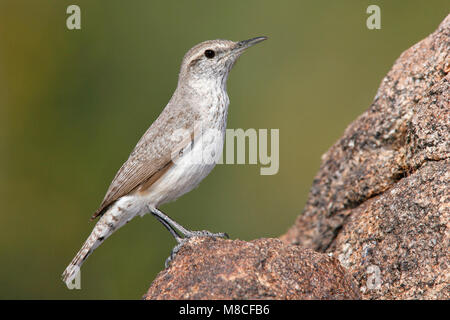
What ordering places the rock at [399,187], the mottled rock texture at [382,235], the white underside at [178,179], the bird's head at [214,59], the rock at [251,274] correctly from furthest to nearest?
the bird's head at [214,59], the white underside at [178,179], the rock at [399,187], the mottled rock texture at [382,235], the rock at [251,274]

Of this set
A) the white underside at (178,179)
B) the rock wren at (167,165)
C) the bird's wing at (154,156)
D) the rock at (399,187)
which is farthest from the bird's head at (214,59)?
the rock at (399,187)

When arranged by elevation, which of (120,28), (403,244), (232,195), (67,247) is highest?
(120,28)

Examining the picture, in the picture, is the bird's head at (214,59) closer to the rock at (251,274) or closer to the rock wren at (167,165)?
the rock wren at (167,165)

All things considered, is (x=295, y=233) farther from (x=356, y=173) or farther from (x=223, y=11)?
(x=223, y=11)

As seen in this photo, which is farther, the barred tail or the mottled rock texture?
the barred tail

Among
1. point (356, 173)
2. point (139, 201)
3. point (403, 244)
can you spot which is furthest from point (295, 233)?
point (403, 244)

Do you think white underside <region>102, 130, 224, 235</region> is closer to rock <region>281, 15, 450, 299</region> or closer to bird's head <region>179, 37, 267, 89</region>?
bird's head <region>179, 37, 267, 89</region>

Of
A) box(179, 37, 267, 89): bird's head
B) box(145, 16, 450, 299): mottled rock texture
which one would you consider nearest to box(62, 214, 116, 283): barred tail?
box(145, 16, 450, 299): mottled rock texture
